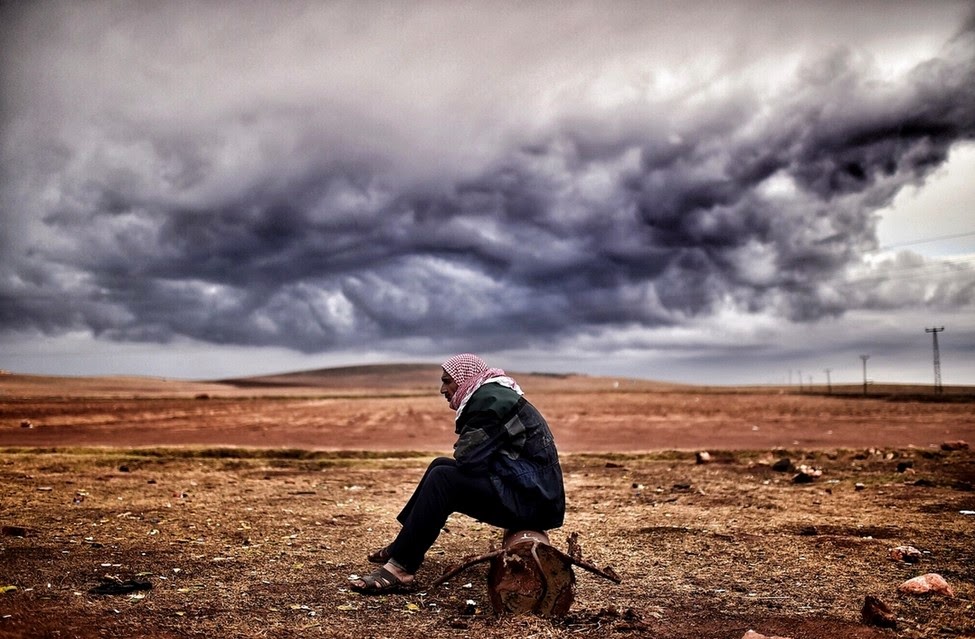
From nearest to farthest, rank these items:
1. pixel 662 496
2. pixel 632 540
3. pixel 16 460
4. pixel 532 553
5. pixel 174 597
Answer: pixel 532 553, pixel 174 597, pixel 632 540, pixel 662 496, pixel 16 460

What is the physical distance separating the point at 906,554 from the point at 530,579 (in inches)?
166

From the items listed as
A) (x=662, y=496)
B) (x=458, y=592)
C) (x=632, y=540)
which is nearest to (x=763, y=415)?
(x=662, y=496)

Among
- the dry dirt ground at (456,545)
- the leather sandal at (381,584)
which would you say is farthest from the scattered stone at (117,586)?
the leather sandal at (381,584)

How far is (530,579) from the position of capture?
5043 mm

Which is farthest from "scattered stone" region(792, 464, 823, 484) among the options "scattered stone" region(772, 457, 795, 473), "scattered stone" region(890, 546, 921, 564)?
"scattered stone" region(890, 546, 921, 564)

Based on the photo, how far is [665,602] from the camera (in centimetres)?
560

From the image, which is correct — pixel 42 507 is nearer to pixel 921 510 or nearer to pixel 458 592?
pixel 458 592

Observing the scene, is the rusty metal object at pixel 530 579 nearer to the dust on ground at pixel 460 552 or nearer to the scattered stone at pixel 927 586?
the dust on ground at pixel 460 552

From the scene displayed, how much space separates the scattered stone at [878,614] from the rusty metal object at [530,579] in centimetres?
201

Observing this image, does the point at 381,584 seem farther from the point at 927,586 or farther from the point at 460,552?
the point at 927,586

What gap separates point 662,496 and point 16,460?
12.2 meters

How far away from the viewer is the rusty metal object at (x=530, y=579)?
5.02 metres

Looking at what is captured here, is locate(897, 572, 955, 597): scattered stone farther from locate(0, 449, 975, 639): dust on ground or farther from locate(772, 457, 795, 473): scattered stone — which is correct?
locate(772, 457, 795, 473): scattered stone

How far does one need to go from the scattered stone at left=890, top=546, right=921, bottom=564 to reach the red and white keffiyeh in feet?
14.1
